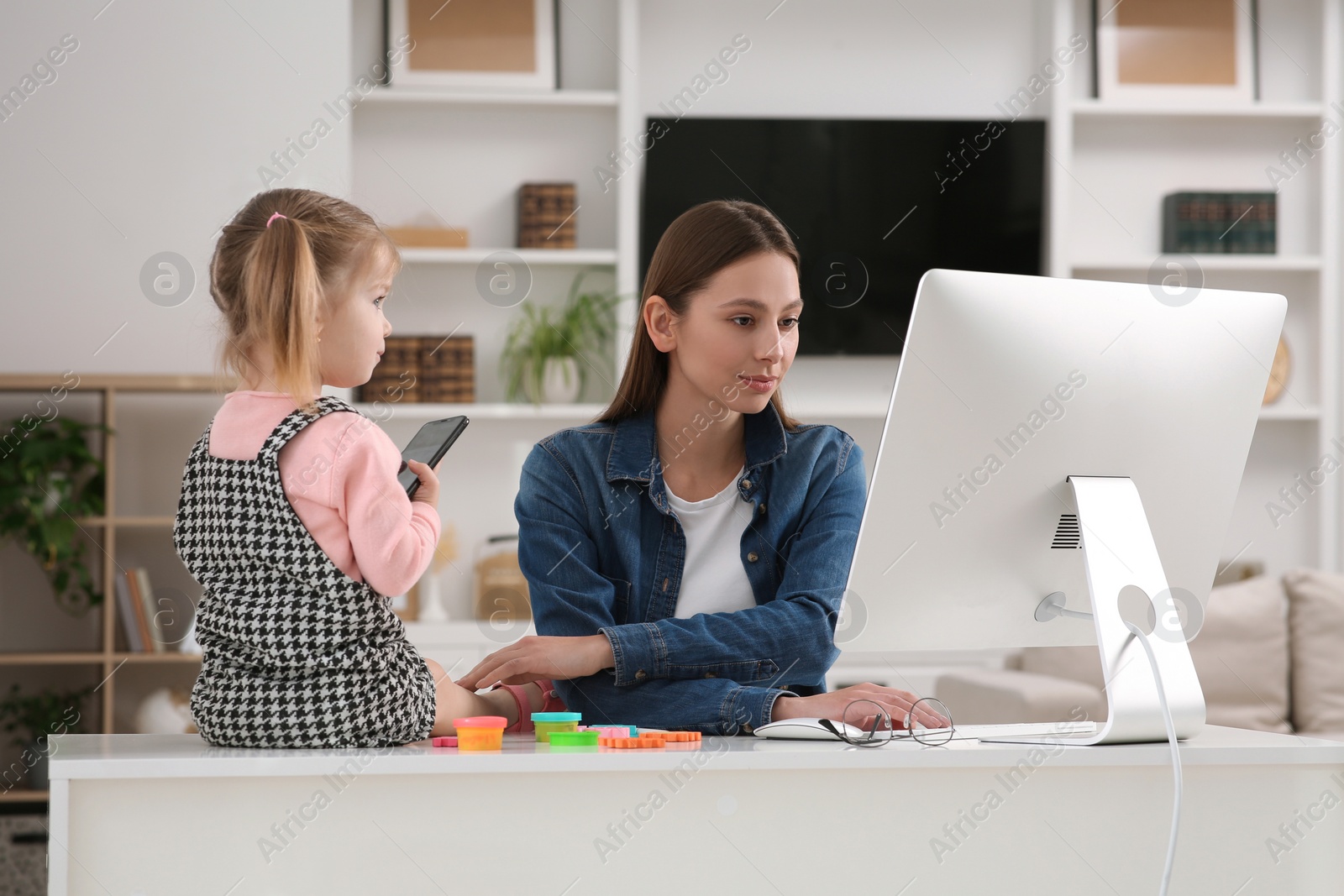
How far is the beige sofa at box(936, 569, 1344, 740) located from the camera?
126 inches

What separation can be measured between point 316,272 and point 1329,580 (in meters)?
3.21

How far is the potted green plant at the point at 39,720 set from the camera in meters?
3.20

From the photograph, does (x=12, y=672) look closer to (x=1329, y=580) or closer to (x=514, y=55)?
(x=514, y=55)

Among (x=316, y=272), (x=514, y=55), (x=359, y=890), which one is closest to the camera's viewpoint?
(x=359, y=890)

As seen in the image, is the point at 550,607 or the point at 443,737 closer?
the point at 443,737

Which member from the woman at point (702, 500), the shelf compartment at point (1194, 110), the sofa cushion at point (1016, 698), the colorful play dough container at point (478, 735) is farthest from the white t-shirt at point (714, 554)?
the shelf compartment at point (1194, 110)

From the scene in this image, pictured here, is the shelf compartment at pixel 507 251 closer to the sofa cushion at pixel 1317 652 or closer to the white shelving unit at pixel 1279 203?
the white shelving unit at pixel 1279 203

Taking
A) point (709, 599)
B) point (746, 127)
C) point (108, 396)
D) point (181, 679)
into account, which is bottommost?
point (181, 679)

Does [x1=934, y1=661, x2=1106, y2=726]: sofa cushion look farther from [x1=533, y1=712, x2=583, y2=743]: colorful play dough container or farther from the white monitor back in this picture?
[x1=533, y1=712, x2=583, y2=743]: colorful play dough container

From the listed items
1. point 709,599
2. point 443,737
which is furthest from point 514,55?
point 443,737

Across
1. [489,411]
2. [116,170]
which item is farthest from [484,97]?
[116,170]

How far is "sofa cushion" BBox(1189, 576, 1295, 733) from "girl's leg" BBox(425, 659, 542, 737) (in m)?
2.43

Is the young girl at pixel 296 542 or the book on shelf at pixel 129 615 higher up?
the young girl at pixel 296 542

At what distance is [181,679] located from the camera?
326cm
